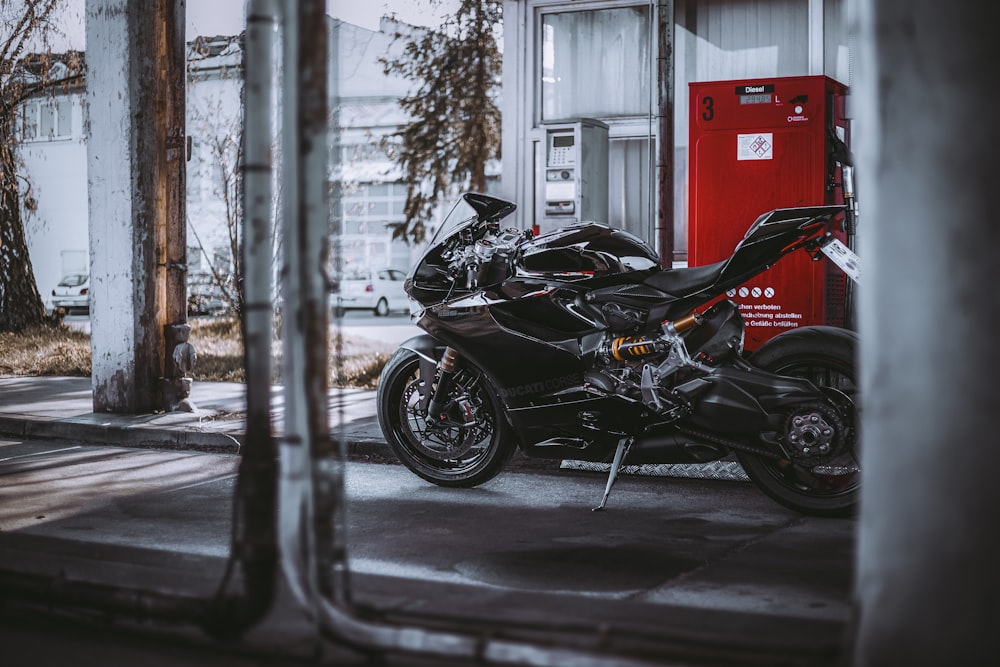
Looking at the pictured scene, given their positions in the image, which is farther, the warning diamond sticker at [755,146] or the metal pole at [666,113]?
the metal pole at [666,113]

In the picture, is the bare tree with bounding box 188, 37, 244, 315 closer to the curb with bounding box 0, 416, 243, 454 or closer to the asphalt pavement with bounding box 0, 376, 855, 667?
the curb with bounding box 0, 416, 243, 454

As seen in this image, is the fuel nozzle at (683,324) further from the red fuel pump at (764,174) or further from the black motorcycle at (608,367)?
the red fuel pump at (764,174)

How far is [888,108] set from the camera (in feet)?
9.38

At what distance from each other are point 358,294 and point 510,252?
24.9 m

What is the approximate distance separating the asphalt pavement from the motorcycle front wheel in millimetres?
144

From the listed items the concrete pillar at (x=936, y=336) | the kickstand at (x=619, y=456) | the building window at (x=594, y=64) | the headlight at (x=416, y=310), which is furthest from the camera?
the building window at (x=594, y=64)

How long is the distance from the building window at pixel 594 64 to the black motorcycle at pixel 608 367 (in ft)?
12.6

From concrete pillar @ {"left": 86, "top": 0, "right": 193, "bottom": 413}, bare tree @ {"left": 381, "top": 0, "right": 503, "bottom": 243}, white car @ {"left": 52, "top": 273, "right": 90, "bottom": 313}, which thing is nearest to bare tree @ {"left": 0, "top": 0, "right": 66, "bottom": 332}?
bare tree @ {"left": 381, "top": 0, "right": 503, "bottom": 243}

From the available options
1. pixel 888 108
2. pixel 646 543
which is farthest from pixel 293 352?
pixel 646 543

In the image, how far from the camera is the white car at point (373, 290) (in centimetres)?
3105

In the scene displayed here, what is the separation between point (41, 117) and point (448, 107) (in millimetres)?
6151

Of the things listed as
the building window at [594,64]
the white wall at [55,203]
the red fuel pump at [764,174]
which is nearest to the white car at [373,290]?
the white wall at [55,203]

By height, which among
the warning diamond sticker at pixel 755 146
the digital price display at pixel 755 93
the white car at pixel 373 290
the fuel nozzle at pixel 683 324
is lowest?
the white car at pixel 373 290

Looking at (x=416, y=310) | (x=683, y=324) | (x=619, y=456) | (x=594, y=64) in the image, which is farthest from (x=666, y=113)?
(x=619, y=456)
